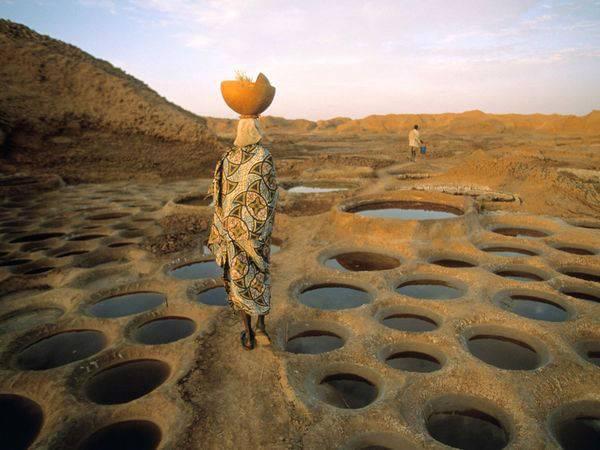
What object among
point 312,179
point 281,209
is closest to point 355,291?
point 281,209

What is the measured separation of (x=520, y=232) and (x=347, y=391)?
232 inches

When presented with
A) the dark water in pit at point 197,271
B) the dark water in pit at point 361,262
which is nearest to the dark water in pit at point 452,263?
the dark water in pit at point 361,262

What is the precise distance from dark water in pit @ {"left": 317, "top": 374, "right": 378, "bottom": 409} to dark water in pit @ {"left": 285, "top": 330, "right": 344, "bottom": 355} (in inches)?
18.8

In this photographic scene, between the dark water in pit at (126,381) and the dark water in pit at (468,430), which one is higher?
the dark water in pit at (126,381)

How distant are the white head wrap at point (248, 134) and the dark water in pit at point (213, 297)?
7.68 ft

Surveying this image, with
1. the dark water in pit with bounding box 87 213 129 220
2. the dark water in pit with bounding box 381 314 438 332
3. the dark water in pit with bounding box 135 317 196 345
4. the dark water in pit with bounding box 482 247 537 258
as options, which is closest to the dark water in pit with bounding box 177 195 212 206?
the dark water in pit with bounding box 87 213 129 220

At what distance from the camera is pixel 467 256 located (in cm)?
614

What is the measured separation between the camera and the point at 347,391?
129 inches

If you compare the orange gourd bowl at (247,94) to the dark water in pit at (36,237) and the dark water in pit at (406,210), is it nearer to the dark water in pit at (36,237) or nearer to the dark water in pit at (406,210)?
the dark water in pit at (406,210)

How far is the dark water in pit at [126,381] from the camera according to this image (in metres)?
3.21

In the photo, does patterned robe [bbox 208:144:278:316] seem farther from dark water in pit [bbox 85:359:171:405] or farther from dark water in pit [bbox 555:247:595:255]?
dark water in pit [bbox 555:247:595:255]

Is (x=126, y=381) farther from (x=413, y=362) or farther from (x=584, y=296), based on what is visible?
(x=584, y=296)

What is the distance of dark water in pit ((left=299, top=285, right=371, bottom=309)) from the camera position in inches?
191

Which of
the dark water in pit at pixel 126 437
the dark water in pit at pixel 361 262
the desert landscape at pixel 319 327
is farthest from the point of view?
the dark water in pit at pixel 361 262
